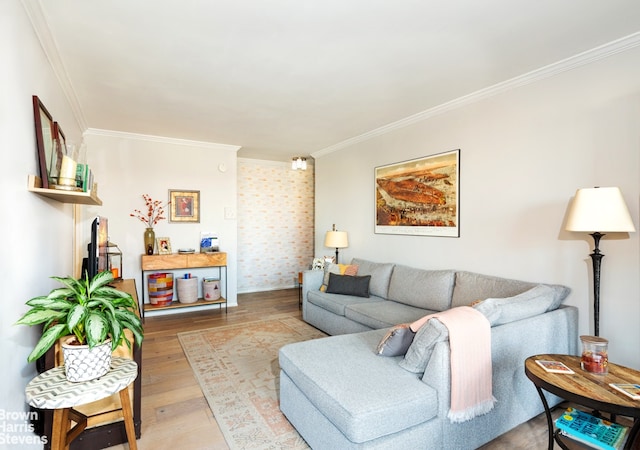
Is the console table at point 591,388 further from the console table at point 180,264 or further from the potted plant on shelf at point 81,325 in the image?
the console table at point 180,264

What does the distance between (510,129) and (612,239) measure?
1.17 meters

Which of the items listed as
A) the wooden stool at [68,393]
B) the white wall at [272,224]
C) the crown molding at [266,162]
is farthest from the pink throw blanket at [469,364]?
the crown molding at [266,162]

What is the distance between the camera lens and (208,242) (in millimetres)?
5109

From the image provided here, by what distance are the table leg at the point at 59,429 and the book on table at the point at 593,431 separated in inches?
94.2

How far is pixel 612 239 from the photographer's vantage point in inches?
91.9

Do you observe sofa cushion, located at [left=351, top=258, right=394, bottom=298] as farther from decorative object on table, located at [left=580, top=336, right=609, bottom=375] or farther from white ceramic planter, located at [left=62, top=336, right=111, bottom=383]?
white ceramic planter, located at [left=62, top=336, right=111, bottom=383]

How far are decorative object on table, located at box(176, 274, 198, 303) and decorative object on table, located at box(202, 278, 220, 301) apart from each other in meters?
0.17

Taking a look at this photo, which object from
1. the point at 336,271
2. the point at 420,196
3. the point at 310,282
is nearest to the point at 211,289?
the point at 310,282

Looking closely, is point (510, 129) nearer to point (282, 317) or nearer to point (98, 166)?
point (282, 317)

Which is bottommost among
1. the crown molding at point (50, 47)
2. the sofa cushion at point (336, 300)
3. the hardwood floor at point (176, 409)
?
the hardwood floor at point (176, 409)

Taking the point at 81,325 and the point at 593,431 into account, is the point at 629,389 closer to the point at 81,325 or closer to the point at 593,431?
the point at 593,431

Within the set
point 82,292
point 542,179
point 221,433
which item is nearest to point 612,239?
point 542,179

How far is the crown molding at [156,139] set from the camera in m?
4.42

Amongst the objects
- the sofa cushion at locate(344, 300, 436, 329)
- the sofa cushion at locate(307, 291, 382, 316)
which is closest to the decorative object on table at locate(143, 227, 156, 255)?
the sofa cushion at locate(307, 291, 382, 316)
